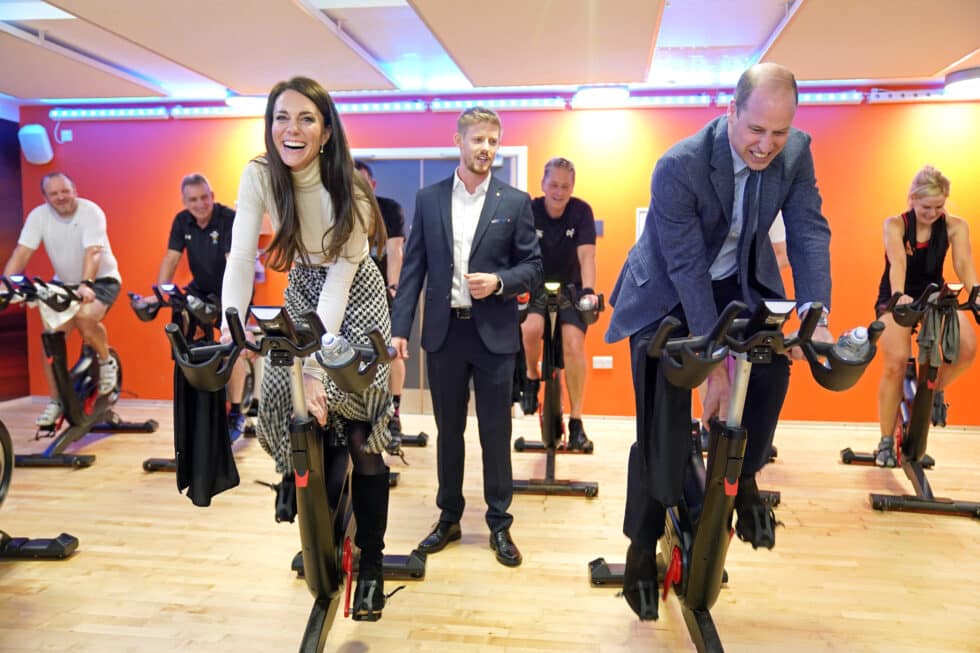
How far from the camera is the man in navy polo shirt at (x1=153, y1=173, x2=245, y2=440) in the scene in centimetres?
487

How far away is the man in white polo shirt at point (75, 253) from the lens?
4.68m

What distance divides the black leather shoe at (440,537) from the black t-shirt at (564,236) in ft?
5.70

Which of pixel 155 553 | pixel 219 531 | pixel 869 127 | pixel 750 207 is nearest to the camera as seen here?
pixel 750 207

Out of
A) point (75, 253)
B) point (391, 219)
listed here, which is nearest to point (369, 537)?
point (391, 219)

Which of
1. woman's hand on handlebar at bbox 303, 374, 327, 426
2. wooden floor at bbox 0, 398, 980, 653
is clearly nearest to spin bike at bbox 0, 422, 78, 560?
wooden floor at bbox 0, 398, 980, 653

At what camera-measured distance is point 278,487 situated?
7.04 feet

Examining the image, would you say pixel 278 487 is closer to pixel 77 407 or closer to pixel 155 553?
pixel 155 553

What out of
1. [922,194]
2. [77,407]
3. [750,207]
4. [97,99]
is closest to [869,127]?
[922,194]

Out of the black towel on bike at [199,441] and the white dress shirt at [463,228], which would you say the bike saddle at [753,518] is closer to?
the white dress shirt at [463,228]

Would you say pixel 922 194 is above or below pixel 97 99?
below

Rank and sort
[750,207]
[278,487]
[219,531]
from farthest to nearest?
1. [219,531]
2. [278,487]
3. [750,207]

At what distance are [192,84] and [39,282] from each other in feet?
8.60

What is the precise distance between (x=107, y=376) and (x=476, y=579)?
11.4 feet

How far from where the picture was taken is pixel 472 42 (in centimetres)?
432
